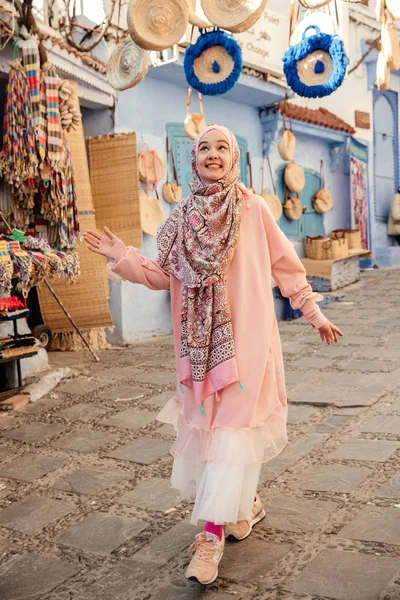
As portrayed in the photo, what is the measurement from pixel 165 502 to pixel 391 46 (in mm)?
4784

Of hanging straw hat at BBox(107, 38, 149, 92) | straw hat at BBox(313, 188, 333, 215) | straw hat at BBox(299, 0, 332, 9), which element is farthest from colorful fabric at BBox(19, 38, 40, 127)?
straw hat at BBox(313, 188, 333, 215)

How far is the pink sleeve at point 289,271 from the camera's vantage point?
2.80 m

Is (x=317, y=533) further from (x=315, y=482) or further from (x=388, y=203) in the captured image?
(x=388, y=203)

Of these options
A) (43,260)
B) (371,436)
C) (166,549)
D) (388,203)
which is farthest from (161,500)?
(388,203)

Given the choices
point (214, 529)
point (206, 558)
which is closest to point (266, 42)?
point (214, 529)

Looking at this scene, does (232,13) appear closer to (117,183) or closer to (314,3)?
(314,3)

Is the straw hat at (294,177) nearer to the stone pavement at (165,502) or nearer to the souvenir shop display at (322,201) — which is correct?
the souvenir shop display at (322,201)

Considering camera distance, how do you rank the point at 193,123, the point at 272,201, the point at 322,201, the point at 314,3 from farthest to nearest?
1. the point at 322,201
2. the point at 272,201
3. the point at 193,123
4. the point at 314,3

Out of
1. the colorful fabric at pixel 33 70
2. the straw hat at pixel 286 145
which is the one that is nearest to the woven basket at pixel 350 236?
the straw hat at pixel 286 145

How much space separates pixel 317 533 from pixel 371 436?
59.5 inches

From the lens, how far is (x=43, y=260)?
5.41 m

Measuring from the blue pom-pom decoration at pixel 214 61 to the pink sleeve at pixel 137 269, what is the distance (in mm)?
3756

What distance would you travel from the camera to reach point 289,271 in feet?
9.41

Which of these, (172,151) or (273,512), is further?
(172,151)
